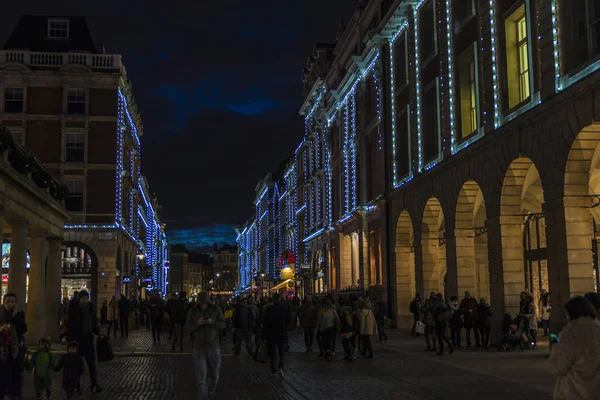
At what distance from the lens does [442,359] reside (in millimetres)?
19500

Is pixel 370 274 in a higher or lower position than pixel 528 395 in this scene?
higher

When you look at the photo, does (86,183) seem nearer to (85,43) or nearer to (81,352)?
(85,43)

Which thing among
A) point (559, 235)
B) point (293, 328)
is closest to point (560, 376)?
point (559, 235)

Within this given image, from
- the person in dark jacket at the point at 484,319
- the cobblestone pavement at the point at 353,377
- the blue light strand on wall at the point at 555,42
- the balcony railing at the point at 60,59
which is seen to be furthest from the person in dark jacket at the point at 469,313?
the balcony railing at the point at 60,59

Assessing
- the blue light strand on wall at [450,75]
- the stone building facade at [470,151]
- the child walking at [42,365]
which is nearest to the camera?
the child walking at [42,365]

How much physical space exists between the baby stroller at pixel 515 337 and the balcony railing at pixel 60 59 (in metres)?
35.0

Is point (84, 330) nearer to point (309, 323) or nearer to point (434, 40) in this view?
point (309, 323)

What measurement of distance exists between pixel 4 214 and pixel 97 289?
96.7 feet

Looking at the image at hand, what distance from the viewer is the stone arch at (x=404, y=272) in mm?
34219

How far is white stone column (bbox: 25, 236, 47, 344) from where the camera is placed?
2402 cm

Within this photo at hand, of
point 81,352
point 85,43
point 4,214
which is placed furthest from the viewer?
point 85,43

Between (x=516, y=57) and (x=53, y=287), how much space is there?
18003 millimetres

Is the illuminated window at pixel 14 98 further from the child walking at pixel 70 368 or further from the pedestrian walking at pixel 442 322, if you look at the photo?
the child walking at pixel 70 368

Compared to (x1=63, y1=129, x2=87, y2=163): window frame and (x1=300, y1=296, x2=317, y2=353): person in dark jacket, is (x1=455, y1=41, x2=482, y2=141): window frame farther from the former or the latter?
(x1=63, y1=129, x2=87, y2=163): window frame
